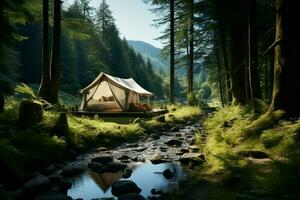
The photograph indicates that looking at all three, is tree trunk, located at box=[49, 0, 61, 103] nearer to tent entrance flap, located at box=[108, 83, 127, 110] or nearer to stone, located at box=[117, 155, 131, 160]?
stone, located at box=[117, 155, 131, 160]

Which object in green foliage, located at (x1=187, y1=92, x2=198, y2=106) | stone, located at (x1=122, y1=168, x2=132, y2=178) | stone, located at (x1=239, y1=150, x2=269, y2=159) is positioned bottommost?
stone, located at (x1=122, y1=168, x2=132, y2=178)

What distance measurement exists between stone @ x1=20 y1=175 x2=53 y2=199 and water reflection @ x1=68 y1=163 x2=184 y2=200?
0.54 meters

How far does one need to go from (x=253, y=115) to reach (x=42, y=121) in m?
7.46

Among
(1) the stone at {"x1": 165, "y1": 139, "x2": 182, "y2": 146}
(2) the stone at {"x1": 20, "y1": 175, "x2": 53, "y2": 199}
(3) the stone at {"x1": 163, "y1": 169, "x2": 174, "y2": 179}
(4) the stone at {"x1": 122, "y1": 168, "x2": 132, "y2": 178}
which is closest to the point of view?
(2) the stone at {"x1": 20, "y1": 175, "x2": 53, "y2": 199}

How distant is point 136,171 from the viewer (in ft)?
33.6

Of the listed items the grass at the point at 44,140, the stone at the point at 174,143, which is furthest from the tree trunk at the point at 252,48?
the grass at the point at 44,140

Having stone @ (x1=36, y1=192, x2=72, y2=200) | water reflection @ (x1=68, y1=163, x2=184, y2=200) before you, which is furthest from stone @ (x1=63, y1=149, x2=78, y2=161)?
stone @ (x1=36, y1=192, x2=72, y2=200)

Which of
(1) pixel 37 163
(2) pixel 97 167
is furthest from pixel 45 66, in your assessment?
(2) pixel 97 167

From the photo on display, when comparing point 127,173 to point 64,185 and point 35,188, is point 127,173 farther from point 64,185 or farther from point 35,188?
point 35,188

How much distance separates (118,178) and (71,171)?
1334mm

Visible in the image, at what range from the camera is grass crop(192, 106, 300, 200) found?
5.23 m

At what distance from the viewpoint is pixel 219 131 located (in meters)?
13.9

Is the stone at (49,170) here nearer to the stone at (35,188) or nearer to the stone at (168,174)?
the stone at (35,188)

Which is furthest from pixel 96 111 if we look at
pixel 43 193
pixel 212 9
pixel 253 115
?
pixel 43 193
